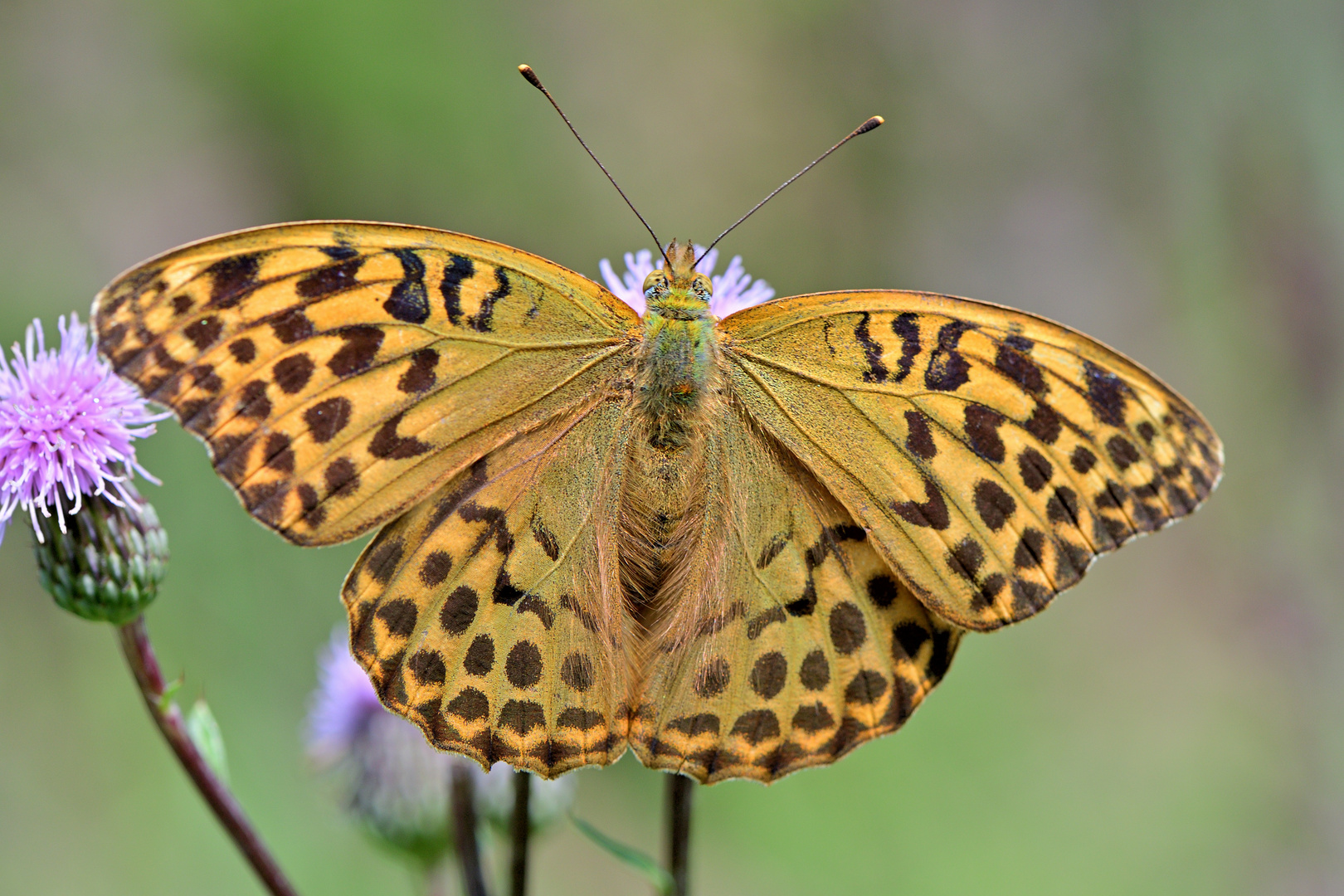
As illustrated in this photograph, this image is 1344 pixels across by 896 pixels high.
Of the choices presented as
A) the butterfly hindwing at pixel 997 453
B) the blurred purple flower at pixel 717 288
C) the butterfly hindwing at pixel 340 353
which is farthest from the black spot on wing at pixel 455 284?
the butterfly hindwing at pixel 997 453

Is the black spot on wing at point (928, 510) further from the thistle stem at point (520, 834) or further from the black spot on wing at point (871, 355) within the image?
the thistle stem at point (520, 834)

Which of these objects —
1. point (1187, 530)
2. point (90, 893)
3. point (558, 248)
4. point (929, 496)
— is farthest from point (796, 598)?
point (1187, 530)

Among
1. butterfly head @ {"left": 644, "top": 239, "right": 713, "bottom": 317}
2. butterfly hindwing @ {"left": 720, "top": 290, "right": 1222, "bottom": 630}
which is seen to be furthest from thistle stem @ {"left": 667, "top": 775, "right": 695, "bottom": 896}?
butterfly head @ {"left": 644, "top": 239, "right": 713, "bottom": 317}

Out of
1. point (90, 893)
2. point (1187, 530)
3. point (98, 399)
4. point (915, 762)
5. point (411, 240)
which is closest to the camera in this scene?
point (411, 240)

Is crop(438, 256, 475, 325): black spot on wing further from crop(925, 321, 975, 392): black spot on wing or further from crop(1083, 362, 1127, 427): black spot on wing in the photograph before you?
crop(1083, 362, 1127, 427): black spot on wing

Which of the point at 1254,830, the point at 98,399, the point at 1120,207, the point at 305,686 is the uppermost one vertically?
the point at 98,399

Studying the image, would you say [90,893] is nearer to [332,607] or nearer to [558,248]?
[332,607]
